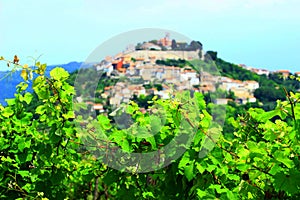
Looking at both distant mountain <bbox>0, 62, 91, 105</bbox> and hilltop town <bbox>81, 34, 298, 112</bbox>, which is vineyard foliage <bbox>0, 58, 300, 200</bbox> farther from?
hilltop town <bbox>81, 34, 298, 112</bbox>

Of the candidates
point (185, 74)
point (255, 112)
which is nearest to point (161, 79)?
point (185, 74)

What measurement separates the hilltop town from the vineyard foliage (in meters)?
0.24

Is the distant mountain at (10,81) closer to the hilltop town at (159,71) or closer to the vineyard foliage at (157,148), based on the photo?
the vineyard foliage at (157,148)

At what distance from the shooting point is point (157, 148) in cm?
259

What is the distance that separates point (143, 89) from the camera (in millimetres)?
3807

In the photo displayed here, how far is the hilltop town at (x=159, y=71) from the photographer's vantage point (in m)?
2.98

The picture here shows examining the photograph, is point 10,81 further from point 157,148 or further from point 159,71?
point 159,71

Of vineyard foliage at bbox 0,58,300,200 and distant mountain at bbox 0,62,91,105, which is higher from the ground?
distant mountain at bbox 0,62,91,105

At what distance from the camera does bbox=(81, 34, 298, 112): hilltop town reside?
2979mm

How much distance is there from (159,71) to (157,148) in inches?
54.3

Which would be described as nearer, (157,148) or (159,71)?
(157,148)

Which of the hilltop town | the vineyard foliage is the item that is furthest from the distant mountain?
the hilltop town

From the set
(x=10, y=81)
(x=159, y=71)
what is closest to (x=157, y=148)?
(x=10, y=81)

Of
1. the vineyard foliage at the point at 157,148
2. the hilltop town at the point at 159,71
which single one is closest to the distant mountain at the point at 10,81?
the vineyard foliage at the point at 157,148
